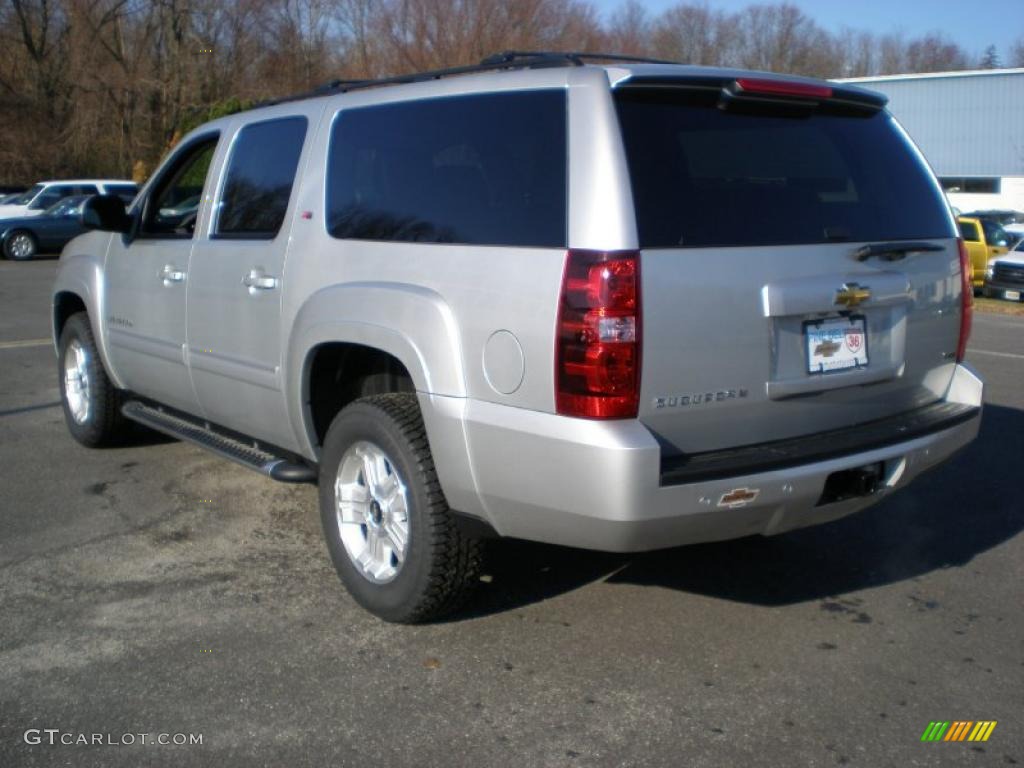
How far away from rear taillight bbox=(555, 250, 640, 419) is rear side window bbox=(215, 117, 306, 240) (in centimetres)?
188

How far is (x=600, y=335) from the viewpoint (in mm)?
3582

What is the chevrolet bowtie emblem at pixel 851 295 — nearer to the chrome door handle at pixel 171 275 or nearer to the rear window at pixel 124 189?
the chrome door handle at pixel 171 275

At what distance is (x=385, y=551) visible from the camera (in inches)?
176

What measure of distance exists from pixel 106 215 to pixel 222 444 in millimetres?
1545

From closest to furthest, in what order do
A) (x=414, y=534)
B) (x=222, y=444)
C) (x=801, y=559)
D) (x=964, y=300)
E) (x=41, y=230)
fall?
(x=414, y=534)
(x=964, y=300)
(x=801, y=559)
(x=222, y=444)
(x=41, y=230)

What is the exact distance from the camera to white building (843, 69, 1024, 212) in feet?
153

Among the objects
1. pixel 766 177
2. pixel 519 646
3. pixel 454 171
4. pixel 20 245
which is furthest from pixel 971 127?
pixel 519 646

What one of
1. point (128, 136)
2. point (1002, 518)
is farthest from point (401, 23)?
point (1002, 518)

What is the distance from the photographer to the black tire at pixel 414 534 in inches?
163

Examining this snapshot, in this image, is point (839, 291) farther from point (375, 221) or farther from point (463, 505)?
point (375, 221)

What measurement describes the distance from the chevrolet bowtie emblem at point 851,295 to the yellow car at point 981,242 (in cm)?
1828

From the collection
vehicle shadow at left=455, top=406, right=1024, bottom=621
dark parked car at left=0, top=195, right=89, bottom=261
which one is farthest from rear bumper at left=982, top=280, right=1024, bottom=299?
dark parked car at left=0, top=195, right=89, bottom=261

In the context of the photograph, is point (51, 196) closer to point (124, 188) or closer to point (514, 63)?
point (124, 188)

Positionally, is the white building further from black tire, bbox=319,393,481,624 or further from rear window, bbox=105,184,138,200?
black tire, bbox=319,393,481,624
